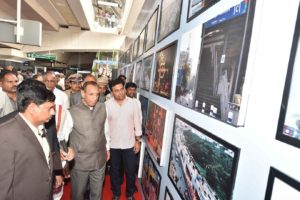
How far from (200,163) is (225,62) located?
2.00ft

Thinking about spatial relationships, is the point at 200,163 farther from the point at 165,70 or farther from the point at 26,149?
the point at 165,70

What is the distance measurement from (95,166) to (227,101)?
2031 mm

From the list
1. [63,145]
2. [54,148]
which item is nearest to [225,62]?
[54,148]

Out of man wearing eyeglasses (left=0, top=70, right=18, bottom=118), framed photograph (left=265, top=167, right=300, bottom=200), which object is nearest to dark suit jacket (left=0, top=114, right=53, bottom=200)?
framed photograph (left=265, top=167, right=300, bottom=200)

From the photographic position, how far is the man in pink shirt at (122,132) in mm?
3164

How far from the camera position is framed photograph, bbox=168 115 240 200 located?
113 centimetres

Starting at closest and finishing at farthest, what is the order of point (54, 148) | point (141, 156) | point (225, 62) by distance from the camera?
point (225, 62)
point (54, 148)
point (141, 156)

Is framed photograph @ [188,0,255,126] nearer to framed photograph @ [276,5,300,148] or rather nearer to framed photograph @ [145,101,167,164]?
framed photograph @ [276,5,300,148]

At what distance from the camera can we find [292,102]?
77 centimetres

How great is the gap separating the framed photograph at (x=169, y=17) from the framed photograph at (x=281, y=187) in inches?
61.7

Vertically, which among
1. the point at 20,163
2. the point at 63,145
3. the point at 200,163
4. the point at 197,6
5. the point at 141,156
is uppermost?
the point at 197,6

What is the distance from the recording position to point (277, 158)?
0.84 metres

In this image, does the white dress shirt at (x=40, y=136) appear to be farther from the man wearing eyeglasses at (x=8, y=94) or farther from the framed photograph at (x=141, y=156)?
the framed photograph at (x=141, y=156)

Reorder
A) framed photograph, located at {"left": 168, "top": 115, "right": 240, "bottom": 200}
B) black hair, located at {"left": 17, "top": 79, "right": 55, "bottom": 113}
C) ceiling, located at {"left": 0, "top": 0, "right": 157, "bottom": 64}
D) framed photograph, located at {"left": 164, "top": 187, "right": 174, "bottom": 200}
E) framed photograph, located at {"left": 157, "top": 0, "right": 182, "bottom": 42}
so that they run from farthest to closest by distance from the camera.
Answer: ceiling, located at {"left": 0, "top": 0, "right": 157, "bottom": 64}, framed photograph, located at {"left": 157, "top": 0, "right": 182, "bottom": 42}, framed photograph, located at {"left": 164, "top": 187, "right": 174, "bottom": 200}, black hair, located at {"left": 17, "top": 79, "right": 55, "bottom": 113}, framed photograph, located at {"left": 168, "top": 115, "right": 240, "bottom": 200}
